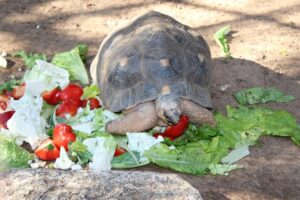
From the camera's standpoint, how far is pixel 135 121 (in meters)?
4.95

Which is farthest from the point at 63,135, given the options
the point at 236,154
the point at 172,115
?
the point at 236,154

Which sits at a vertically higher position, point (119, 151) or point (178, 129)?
point (178, 129)

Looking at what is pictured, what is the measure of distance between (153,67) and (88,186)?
196 cm

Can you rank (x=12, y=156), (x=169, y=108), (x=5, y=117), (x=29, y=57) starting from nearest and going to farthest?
(x=12, y=156), (x=169, y=108), (x=5, y=117), (x=29, y=57)

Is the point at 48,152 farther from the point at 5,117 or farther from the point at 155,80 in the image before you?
the point at 155,80

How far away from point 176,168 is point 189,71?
3.29 ft

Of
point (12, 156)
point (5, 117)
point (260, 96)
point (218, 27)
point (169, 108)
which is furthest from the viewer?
point (218, 27)

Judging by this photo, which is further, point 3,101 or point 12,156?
point 3,101

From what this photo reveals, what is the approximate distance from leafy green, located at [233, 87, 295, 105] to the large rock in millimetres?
2527

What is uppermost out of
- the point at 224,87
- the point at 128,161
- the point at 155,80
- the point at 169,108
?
the point at 155,80

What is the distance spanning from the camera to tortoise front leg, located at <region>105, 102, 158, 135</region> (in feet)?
16.2

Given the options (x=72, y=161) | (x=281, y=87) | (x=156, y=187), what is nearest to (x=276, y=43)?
(x=281, y=87)

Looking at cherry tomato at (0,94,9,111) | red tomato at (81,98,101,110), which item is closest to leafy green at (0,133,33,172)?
cherry tomato at (0,94,9,111)

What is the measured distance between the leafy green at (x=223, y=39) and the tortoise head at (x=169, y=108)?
5.89ft
